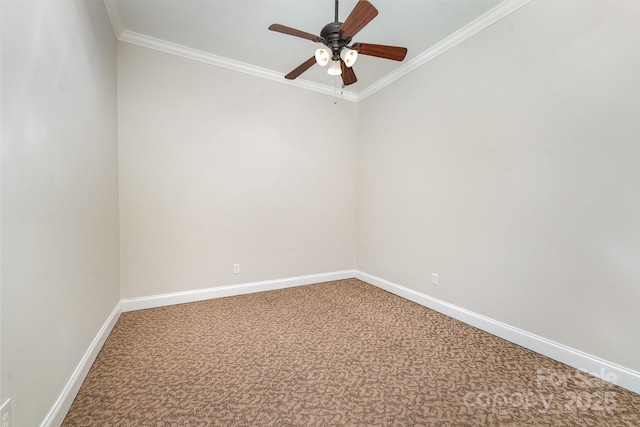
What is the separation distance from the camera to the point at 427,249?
10.2 feet

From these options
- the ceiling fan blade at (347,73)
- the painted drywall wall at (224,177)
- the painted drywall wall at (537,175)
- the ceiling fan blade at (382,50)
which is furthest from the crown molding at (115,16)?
the painted drywall wall at (537,175)

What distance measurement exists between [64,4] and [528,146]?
340 cm

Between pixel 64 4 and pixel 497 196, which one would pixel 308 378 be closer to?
pixel 497 196

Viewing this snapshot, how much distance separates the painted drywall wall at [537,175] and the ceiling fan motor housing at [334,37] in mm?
1489

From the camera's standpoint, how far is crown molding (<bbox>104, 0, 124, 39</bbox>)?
2.37 metres

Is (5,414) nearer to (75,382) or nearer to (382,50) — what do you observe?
(75,382)

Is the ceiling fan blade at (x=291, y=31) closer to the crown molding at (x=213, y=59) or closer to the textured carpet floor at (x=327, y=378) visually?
the crown molding at (x=213, y=59)

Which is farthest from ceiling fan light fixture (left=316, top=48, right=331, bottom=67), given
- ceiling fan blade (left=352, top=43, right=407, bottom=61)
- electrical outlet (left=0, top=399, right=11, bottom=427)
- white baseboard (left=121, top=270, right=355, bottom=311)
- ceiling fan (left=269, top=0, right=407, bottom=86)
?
white baseboard (left=121, top=270, right=355, bottom=311)

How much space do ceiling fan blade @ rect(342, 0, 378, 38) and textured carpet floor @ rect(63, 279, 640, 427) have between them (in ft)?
7.63

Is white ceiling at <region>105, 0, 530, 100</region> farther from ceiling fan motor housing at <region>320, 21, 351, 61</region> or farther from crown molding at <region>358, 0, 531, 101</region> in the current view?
ceiling fan motor housing at <region>320, 21, 351, 61</region>

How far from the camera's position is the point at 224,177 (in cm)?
335

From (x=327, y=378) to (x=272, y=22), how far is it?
10.4 feet

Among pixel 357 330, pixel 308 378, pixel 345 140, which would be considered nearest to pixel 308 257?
pixel 357 330

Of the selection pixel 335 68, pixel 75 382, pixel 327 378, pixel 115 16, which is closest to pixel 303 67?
pixel 335 68
